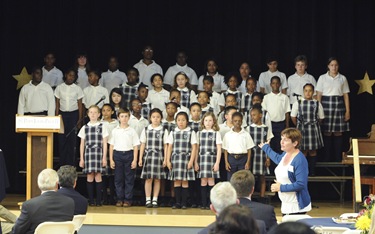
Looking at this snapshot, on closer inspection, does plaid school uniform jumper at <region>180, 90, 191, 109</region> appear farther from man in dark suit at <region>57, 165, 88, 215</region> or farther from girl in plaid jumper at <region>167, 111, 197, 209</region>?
man in dark suit at <region>57, 165, 88, 215</region>

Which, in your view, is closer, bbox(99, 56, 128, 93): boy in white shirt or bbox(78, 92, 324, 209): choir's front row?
bbox(78, 92, 324, 209): choir's front row

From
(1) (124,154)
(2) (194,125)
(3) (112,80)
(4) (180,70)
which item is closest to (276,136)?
(2) (194,125)

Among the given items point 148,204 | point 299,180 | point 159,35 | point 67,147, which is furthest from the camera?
point 159,35

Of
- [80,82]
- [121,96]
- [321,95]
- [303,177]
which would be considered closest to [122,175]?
[121,96]

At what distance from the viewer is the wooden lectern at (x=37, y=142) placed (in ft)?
30.7

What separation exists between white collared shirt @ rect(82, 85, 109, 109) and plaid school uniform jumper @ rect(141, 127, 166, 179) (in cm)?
127

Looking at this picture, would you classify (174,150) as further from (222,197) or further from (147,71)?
(222,197)

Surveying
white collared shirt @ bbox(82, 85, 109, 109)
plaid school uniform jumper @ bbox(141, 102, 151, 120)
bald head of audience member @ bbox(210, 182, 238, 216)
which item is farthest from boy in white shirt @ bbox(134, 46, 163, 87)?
bald head of audience member @ bbox(210, 182, 238, 216)

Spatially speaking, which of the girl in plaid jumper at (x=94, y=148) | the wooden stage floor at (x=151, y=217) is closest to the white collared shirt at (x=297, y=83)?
the wooden stage floor at (x=151, y=217)

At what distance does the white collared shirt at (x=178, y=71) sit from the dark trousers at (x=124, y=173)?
1702 millimetres

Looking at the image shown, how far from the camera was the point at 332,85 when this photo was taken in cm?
1116

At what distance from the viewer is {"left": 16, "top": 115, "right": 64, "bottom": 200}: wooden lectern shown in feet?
30.7

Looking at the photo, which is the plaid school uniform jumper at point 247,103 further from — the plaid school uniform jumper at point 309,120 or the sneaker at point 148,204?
the sneaker at point 148,204

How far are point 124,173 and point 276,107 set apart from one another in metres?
2.18
